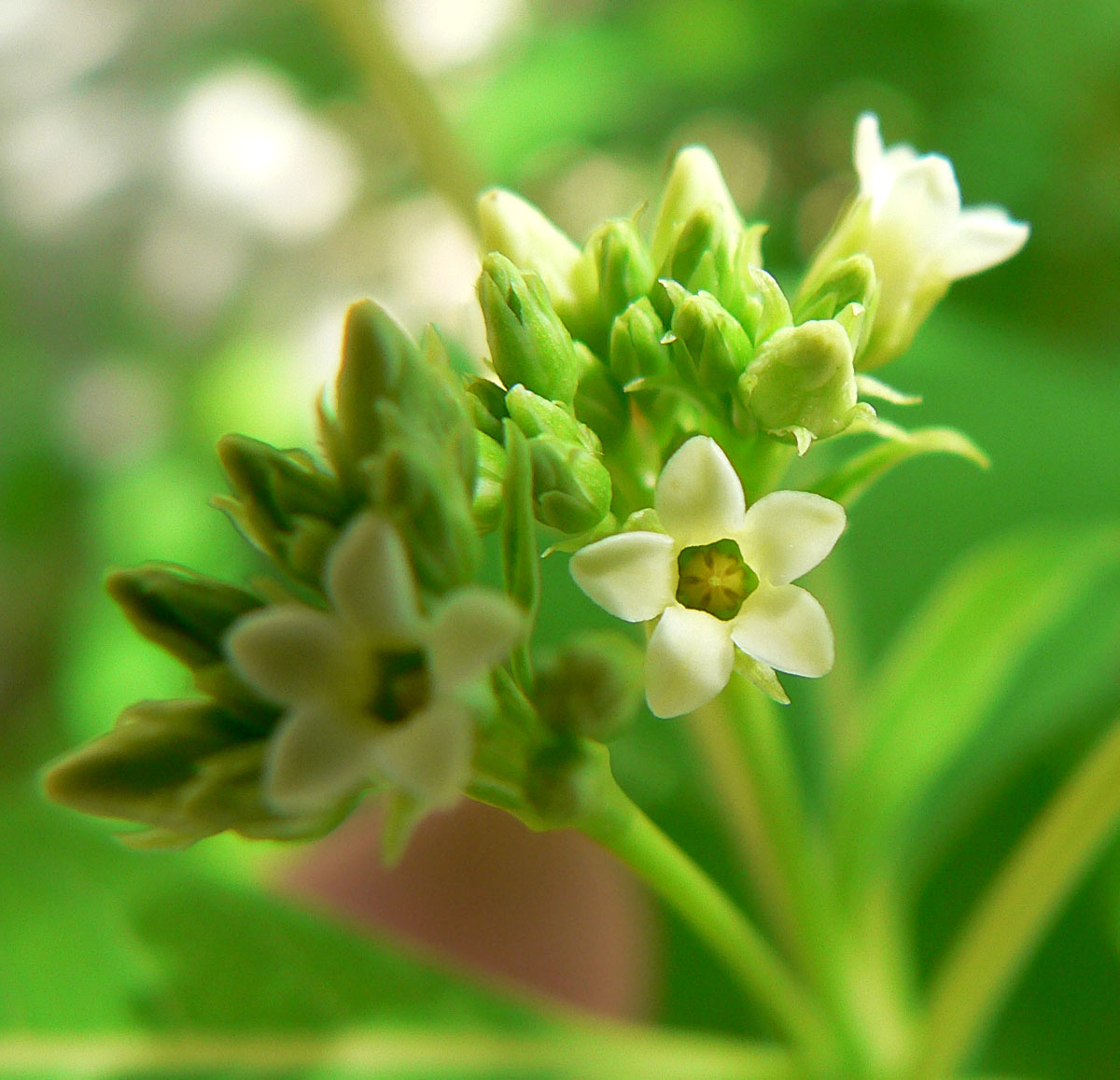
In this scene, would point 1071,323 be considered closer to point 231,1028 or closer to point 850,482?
point 850,482

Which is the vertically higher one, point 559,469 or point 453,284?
point 453,284

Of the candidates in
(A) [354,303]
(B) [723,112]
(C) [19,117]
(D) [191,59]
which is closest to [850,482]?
(A) [354,303]

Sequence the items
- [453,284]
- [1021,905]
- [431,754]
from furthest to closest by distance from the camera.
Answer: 1. [453,284]
2. [1021,905]
3. [431,754]

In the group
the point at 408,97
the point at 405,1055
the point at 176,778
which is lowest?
the point at 405,1055

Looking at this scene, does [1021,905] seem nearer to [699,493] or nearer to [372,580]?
[699,493]

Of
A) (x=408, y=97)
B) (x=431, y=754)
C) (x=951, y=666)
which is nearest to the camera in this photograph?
(x=431, y=754)

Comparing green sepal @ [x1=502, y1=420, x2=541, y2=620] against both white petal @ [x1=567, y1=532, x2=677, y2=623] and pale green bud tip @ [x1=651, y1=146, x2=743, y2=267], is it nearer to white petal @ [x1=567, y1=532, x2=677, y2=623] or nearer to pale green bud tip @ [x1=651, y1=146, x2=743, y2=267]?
white petal @ [x1=567, y1=532, x2=677, y2=623]

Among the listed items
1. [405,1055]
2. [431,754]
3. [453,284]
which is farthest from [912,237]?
[453,284]
